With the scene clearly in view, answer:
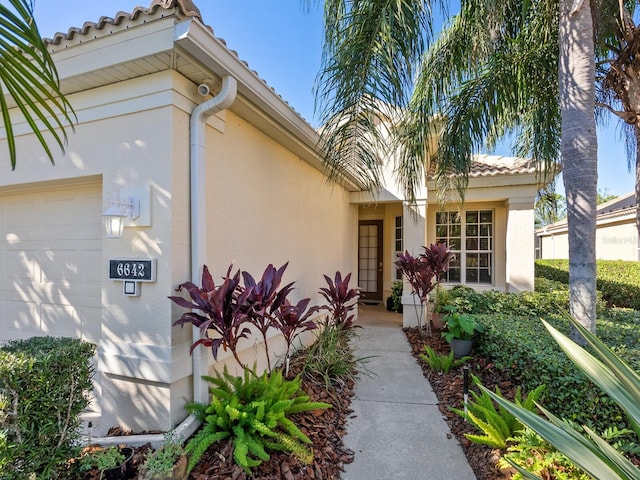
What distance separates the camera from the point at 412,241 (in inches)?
308

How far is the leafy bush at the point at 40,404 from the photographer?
7.34 ft

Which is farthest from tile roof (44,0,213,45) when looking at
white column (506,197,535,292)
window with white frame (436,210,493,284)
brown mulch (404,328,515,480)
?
window with white frame (436,210,493,284)

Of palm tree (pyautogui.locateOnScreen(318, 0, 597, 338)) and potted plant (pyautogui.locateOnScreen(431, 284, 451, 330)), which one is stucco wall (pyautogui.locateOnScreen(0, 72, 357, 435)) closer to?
palm tree (pyautogui.locateOnScreen(318, 0, 597, 338))

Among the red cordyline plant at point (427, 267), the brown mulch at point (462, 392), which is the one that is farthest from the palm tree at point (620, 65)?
the brown mulch at point (462, 392)

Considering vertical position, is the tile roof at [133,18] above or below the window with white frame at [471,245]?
above

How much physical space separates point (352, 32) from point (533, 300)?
5.88 metres

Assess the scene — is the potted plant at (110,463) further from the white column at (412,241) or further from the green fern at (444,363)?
the white column at (412,241)

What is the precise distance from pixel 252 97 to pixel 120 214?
194 centimetres

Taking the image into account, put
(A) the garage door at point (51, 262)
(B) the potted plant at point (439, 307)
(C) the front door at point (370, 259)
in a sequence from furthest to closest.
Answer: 1. (C) the front door at point (370, 259)
2. (B) the potted plant at point (439, 307)
3. (A) the garage door at point (51, 262)

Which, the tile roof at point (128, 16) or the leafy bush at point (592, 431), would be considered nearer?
the leafy bush at point (592, 431)

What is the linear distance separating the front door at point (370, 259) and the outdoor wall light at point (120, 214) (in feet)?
28.3

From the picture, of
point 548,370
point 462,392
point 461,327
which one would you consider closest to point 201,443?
point 462,392

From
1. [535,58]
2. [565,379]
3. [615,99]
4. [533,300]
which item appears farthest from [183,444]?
[615,99]

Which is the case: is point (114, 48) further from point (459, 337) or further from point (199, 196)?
point (459, 337)
